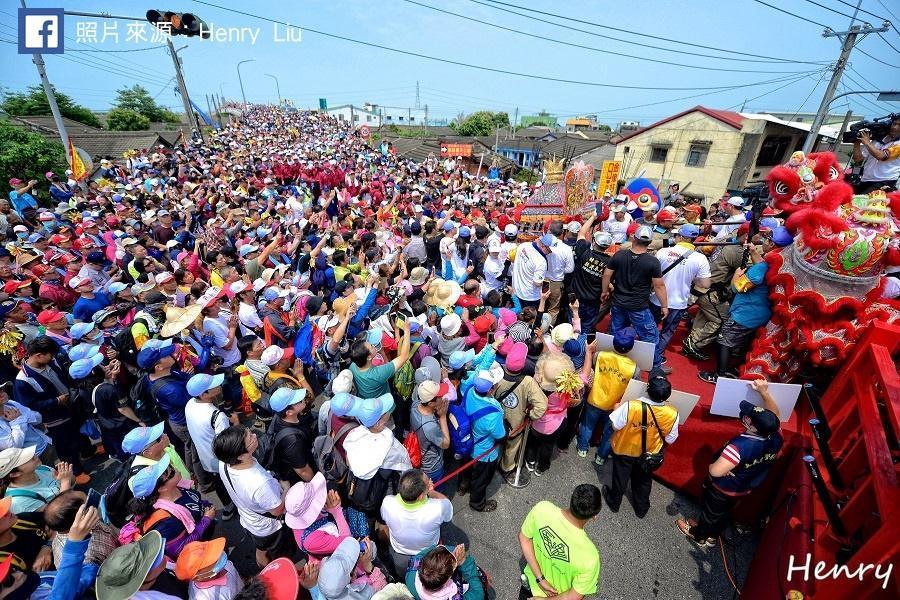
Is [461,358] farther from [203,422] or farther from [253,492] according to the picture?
[203,422]

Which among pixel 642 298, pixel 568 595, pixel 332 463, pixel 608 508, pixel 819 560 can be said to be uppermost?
pixel 642 298

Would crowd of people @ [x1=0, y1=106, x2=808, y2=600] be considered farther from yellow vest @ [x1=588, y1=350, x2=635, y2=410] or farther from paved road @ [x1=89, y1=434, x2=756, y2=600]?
paved road @ [x1=89, y1=434, x2=756, y2=600]

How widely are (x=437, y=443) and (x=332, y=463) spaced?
95 cm

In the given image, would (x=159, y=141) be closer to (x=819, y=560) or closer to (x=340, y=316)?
(x=340, y=316)

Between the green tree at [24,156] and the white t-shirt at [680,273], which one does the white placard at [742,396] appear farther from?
the green tree at [24,156]

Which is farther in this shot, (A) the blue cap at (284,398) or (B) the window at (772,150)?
(B) the window at (772,150)

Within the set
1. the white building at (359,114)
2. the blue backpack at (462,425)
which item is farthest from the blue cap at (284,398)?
the white building at (359,114)

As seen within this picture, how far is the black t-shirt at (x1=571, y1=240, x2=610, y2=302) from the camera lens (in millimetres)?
5051

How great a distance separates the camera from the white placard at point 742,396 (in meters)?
3.39

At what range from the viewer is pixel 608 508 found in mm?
4062

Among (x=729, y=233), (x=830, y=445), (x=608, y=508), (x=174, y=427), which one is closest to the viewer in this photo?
(x=830, y=445)

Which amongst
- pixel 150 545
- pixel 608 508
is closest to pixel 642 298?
pixel 608 508

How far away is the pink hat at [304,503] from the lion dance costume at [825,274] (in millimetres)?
4437

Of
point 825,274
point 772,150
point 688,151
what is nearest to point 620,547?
point 825,274
